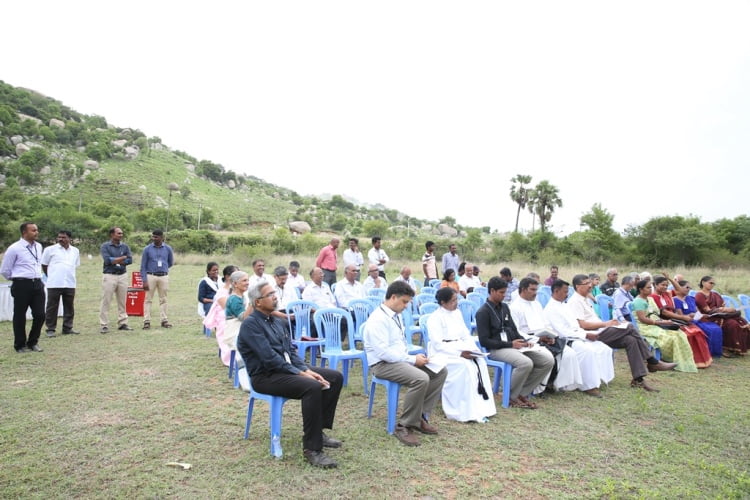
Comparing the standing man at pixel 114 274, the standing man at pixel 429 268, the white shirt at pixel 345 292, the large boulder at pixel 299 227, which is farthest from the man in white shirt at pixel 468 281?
the large boulder at pixel 299 227

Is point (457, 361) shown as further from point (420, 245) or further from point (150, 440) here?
point (420, 245)

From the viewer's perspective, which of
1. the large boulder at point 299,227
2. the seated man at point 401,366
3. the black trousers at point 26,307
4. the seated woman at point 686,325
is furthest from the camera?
the large boulder at point 299,227

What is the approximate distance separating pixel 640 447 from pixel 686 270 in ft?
73.8

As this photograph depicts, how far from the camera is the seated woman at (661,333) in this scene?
268 inches

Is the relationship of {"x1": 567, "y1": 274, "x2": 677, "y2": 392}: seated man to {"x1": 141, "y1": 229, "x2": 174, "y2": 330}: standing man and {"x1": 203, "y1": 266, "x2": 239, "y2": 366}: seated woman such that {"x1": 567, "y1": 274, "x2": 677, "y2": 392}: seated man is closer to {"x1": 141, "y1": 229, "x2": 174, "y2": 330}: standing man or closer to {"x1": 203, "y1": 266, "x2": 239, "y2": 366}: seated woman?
{"x1": 203, "y1": 266, "x2": 239, "y2": 366}: seated woman

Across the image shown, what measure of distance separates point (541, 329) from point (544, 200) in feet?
104

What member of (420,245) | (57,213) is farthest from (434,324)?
(57,213)

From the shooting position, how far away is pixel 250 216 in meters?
55.3

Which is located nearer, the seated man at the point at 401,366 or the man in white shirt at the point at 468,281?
the seated man at the point at 401,366

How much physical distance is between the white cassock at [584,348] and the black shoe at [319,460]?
3558mm

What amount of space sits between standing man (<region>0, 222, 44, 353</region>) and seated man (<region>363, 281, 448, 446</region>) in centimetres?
534

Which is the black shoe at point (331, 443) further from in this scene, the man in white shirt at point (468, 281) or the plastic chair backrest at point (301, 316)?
the man in white shirt at point (468, 281)

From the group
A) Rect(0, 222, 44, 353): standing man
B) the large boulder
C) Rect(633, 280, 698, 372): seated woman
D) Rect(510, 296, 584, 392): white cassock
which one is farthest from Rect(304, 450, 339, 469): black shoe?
the large boulder

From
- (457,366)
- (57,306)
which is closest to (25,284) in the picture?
(57,306)
